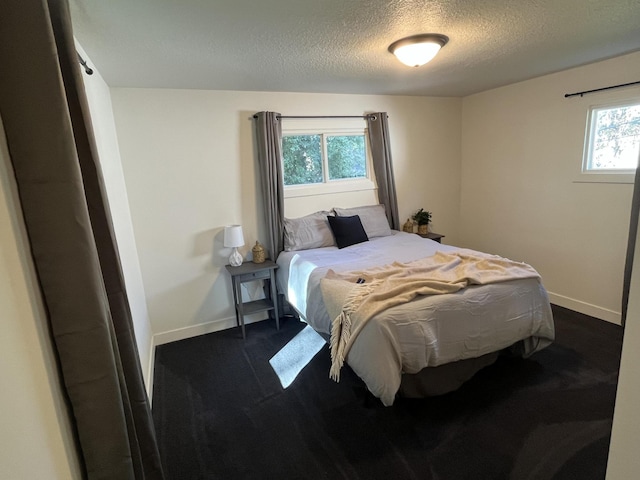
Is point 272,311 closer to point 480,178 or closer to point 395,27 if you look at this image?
point 395,27

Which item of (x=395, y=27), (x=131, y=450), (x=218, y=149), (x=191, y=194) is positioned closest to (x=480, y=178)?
(x=395, y=27)

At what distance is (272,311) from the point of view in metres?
3.66

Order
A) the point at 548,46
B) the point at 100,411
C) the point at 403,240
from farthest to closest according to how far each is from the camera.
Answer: the point at 403,240, the point at 548,46, the point at 100,411

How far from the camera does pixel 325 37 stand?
2051 mm

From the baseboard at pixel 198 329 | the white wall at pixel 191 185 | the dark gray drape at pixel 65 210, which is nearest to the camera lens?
the dark gray drape at pixel 65 210

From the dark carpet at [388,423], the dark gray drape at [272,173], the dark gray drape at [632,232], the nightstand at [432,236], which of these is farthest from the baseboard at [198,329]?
the dark gray drape at [632,232]

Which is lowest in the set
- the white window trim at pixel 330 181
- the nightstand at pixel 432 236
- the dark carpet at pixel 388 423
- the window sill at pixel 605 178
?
the dark carpet at pixel 388 423

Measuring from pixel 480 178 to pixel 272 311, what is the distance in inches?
121

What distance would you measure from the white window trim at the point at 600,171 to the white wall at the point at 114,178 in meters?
3.95

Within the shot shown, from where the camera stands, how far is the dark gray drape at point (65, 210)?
805 millimetres

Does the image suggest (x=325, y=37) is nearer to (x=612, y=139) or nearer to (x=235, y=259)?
(x=235, y=259)

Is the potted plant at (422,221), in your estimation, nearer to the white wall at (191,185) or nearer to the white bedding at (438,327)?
the white wall at (191,185)

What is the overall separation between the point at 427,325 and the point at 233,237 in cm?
192

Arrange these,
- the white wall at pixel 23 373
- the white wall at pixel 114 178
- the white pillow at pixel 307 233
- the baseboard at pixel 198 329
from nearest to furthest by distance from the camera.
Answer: the white wall at pixel 23 373 < the white wall at pixel 114 178 < the baseboard at pixel 198 329 < the white pillow at pixel 307 233
